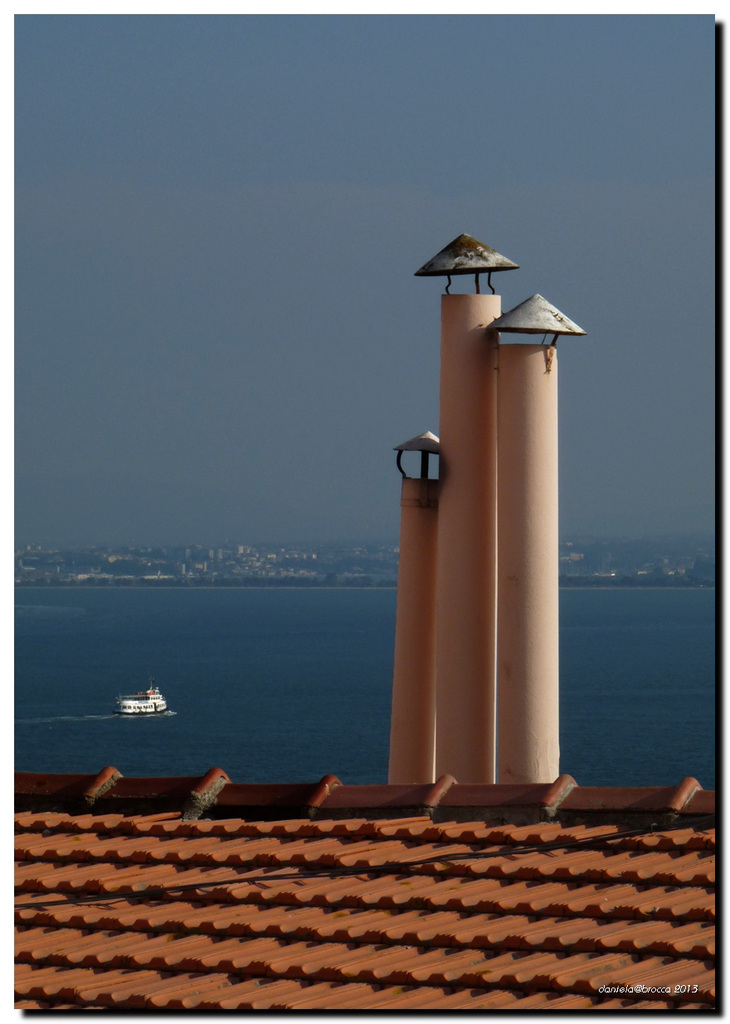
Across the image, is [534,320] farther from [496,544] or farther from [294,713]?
[294,713]

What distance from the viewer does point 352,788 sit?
25.7 feet

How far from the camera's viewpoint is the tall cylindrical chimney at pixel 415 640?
1295 centimetres

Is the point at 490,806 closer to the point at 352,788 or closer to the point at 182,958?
the point at 352,788

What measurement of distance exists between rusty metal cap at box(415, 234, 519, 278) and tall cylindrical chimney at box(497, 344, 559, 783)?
1129 millimetres

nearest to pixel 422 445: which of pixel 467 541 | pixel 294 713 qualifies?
pixel 467 541

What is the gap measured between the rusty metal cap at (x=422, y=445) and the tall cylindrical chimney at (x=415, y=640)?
0.58 metres

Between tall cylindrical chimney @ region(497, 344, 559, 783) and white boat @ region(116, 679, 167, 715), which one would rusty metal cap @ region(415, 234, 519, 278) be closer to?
tall cylindrical chimney @ region(497, 344, 559, 783)

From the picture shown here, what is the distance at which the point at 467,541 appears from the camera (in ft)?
40.2

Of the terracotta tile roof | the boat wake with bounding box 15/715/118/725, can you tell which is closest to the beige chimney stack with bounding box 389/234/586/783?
the terracotta tile roof

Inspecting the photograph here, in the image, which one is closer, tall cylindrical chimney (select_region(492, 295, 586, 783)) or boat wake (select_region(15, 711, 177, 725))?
tall cylindrical chimney (select_region(492, 295, 586, 783))

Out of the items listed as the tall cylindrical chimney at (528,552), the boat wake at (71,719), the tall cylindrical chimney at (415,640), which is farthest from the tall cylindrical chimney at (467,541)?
the boat wake at (71,719)

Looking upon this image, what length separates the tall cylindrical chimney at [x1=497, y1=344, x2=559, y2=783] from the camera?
11750 millimetres

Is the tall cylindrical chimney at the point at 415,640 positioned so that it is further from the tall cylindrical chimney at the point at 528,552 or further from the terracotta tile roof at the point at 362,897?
the terracotta tile roof at the point at 362,897
